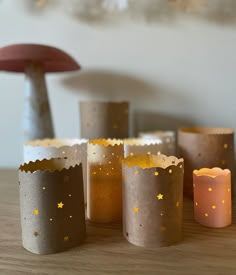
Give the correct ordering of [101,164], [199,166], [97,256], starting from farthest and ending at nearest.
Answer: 1. [199,166]
2. [101,164]
3. [97,256]

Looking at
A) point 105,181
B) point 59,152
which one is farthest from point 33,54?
point 105,181

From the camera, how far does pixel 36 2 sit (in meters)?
1.01

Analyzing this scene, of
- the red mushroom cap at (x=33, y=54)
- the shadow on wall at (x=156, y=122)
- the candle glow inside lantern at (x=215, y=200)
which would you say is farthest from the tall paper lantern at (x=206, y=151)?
the red mushroom cap at (x=33, y=54)

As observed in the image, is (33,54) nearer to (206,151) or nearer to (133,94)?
(133,94)

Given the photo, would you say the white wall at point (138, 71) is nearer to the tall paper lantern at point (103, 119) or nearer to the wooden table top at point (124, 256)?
the tall paper lantern at point (103, 119)

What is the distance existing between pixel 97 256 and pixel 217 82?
66 cm

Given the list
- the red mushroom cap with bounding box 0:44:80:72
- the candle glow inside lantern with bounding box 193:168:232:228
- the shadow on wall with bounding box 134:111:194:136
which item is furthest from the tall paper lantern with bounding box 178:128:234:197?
the red mushroom cap with bounding box 0:44:80:72

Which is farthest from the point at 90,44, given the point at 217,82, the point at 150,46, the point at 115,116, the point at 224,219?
the point at 224,219

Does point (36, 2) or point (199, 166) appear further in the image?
point (36, 2)

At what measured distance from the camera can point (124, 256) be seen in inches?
18.6

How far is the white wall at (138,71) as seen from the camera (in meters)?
0.96

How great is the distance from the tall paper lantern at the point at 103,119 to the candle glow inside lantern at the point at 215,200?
1.09 feet

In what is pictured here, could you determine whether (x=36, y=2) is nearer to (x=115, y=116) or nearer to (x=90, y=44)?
(x=90, y=44)

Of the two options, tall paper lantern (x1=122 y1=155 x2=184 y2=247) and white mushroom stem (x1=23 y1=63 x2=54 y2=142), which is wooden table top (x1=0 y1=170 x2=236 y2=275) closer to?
tall paper lantern (x1=122 y1=155 x2=184 y2=247)
